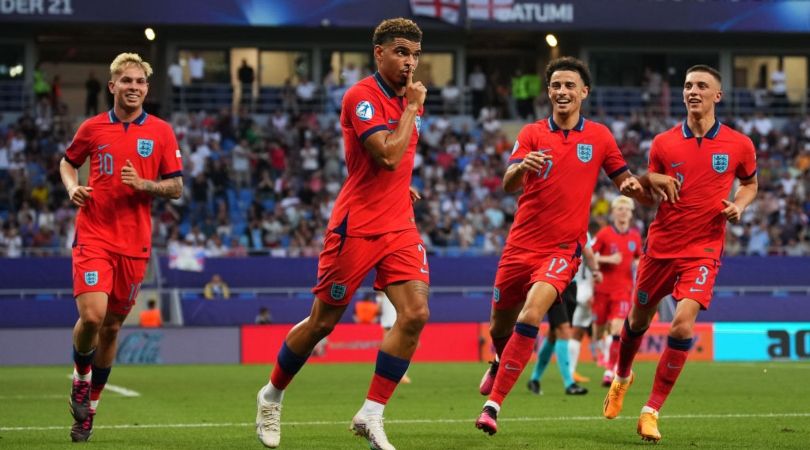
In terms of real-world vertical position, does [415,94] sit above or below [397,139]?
above

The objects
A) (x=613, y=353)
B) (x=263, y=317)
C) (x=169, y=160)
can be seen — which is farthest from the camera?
(x=263, y=317)

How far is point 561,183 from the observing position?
442 inches

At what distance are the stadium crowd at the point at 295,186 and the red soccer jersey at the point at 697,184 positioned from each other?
64.3 ft

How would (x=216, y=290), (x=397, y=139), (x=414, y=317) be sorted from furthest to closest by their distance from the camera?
(x=216, y=290), (x=414, y=317), (x=397, y=139)

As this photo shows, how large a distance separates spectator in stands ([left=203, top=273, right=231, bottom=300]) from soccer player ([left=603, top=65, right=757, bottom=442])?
18.6 meters

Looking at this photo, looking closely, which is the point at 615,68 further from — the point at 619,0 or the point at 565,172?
the point at 565,172

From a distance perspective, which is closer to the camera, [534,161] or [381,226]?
[381,226]

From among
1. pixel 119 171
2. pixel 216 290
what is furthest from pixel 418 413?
pixel 216 290

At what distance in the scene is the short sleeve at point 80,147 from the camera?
1084cm

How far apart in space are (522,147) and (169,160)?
281 centimetres

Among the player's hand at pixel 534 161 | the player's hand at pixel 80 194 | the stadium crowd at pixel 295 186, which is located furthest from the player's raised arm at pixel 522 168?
the stadium crowd at pixel 295 186

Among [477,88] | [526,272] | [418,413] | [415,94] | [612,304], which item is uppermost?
[477,88]

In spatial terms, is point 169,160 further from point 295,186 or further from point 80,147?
point 295,186

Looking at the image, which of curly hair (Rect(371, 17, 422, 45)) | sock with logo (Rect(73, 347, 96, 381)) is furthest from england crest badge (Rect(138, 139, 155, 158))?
curly hair (Rect(371, 17, 422, 45))
